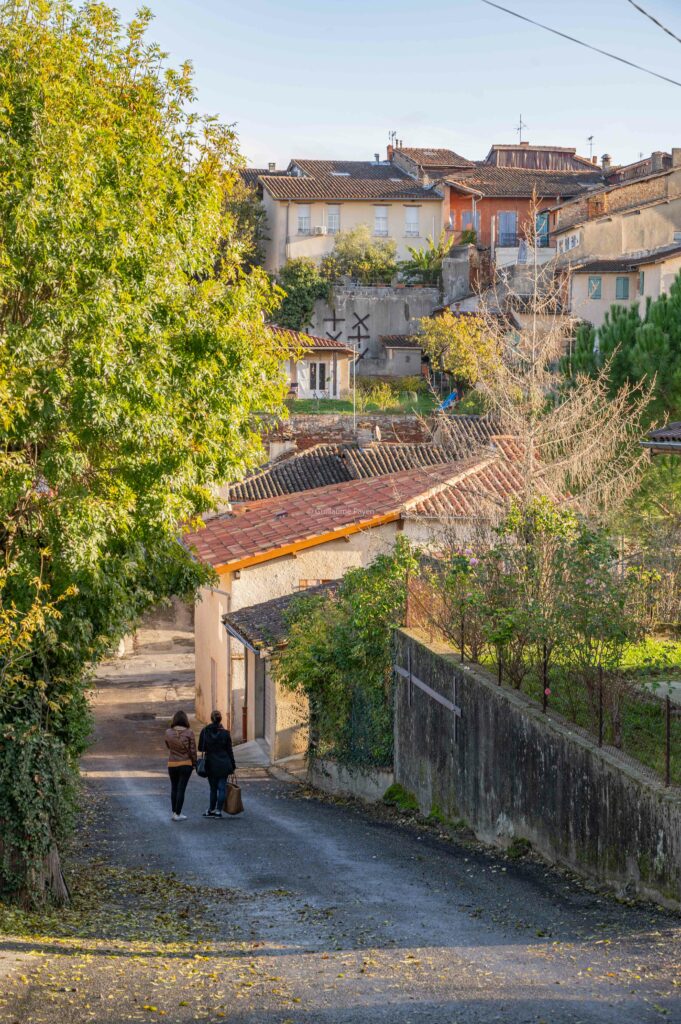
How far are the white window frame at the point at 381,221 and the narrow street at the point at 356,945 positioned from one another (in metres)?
58.2

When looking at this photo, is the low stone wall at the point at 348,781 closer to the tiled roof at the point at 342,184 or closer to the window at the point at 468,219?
the tiled roof at the point at 342,184

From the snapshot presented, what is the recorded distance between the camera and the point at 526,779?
1319 cm

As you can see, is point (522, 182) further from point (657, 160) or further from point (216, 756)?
point (216, 756)

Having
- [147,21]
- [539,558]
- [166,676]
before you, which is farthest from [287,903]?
[166,676]

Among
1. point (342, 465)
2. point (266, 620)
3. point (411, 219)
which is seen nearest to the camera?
point (266, 620)

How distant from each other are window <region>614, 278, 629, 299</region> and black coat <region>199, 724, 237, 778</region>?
40647mm

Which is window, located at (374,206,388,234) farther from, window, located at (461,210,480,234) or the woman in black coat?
the woman in black coat

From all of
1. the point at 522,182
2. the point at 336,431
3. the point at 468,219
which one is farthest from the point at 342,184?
the point at 336,431

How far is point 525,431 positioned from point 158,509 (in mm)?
10577

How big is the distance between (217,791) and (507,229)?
201 ft

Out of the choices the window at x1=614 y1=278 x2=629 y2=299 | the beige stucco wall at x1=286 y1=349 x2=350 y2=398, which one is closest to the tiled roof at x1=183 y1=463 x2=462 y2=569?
the window at x1=614 y1=278 x2=629 y2=299

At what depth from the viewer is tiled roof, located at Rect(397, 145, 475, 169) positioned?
80350mm

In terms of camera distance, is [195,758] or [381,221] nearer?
[195,758]

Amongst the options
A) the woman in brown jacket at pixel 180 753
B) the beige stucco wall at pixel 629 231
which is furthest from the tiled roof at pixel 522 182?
the woman in brown jacket at pixel 180 753
